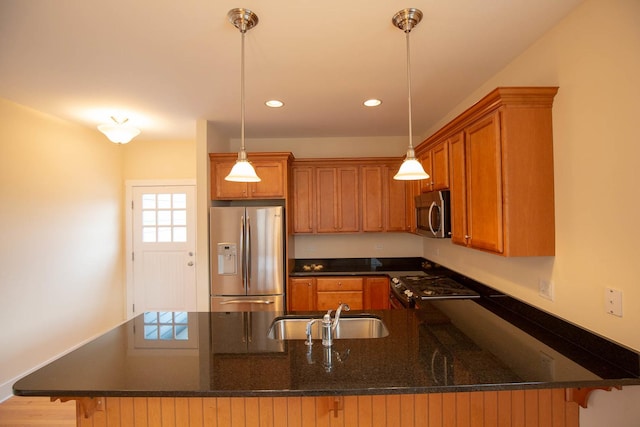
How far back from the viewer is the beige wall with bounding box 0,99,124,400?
2.90 metres

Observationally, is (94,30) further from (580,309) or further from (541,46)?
(580,309)

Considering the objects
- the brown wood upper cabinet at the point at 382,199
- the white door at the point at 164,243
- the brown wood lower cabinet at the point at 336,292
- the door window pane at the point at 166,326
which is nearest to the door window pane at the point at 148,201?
the white door at the point at 164,243

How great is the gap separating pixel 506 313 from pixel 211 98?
2.82 m

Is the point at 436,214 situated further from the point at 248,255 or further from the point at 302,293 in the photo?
the point at 248,255

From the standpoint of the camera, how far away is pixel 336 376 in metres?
1.24

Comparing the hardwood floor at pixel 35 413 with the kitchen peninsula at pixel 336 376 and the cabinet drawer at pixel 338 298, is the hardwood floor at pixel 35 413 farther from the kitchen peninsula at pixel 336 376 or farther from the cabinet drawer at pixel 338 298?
the cabinet drawer at pixel 338 298

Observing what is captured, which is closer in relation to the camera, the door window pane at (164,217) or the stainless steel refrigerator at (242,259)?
the stainless steel refrigerator at (242,259)

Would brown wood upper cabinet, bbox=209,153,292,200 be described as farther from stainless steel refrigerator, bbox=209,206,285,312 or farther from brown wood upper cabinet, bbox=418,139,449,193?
brown wood upper cabinet, bbox=418,139,449,193

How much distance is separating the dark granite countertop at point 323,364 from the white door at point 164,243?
2.74m

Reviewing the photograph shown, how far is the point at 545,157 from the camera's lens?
180 centimetres

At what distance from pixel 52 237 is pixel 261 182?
219 cm

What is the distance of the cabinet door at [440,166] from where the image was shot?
2578 mm

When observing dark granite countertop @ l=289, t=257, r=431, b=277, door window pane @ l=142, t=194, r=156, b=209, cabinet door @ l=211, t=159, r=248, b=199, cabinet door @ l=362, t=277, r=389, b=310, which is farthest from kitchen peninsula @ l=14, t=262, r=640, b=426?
door window pane @ l=142, t=194, r=156, b=209

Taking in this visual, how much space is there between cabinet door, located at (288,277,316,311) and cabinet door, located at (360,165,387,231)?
1.02 meters
